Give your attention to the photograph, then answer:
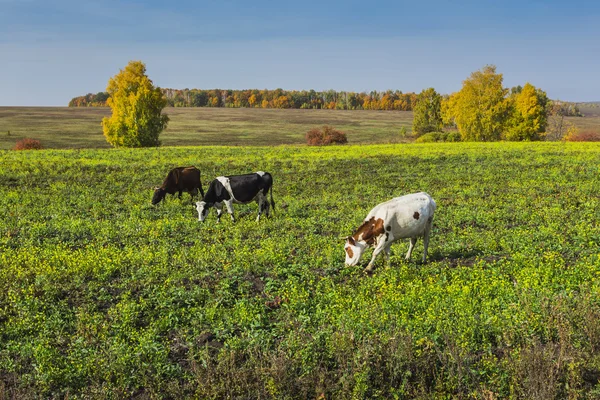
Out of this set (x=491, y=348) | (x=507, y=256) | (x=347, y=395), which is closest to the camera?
(x=347, y=395)

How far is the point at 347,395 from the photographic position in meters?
6.27

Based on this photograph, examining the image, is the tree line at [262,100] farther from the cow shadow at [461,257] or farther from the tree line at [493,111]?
the cow shadow at [461,257]

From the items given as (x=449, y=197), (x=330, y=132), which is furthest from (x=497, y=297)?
(x=330, y=132)

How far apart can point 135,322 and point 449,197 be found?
55.9 ft

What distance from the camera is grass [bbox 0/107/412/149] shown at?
298 feet

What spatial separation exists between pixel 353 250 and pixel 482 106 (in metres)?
75.4

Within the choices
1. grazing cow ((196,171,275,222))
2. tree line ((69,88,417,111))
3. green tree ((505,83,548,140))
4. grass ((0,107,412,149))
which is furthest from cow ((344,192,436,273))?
tree line ((69,88,417,111))

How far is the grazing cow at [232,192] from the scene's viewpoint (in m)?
17.6

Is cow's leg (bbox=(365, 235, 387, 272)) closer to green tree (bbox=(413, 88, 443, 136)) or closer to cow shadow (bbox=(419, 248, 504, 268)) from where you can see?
cow shadow (bbox=(419, 248, 504, 268))

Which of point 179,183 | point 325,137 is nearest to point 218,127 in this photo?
point 325,137

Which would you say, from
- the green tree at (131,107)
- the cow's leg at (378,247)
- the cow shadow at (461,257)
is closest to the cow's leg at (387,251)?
the cow's leg at (378,247)

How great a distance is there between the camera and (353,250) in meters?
11.1

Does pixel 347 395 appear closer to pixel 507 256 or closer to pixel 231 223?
pixel 507 256

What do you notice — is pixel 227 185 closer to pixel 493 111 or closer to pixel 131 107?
pixel 131 107
